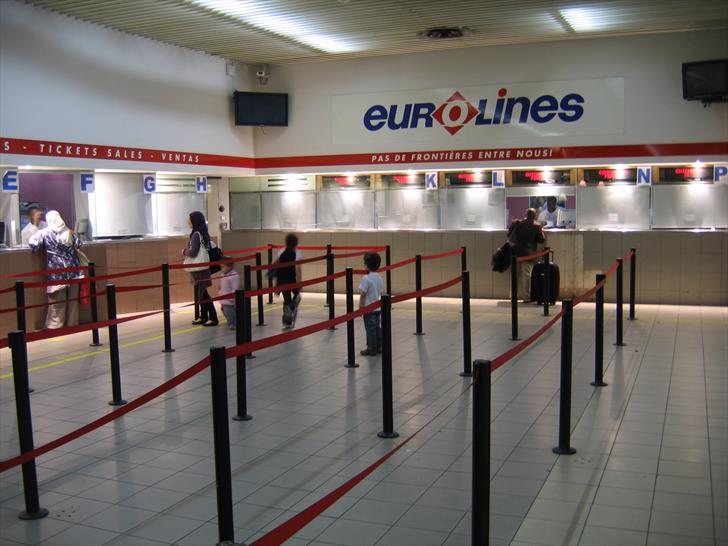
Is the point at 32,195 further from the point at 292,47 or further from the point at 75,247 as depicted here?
the point at 292,47

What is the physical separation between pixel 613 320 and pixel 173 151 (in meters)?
8.39

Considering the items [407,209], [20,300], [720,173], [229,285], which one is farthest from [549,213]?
[20,300]

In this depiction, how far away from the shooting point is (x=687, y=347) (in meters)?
10.4

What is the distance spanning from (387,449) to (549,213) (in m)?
9.75

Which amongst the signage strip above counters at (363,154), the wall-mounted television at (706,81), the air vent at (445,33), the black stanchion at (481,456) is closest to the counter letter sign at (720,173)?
the signage strip above counters at (363,154)

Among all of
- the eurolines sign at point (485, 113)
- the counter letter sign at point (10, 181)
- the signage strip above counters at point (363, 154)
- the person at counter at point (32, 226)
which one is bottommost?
the person at counter at point (32, 226)

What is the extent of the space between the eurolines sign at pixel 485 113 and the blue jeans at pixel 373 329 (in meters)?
6.53

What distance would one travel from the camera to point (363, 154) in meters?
16.2

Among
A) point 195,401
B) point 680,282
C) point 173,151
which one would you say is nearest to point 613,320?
point 680,282

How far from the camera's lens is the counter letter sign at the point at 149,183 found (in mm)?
14719

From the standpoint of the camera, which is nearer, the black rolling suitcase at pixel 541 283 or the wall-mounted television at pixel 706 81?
the wall-mounted television at pixel 706 81

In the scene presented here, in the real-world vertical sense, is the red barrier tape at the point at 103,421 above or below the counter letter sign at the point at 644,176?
below

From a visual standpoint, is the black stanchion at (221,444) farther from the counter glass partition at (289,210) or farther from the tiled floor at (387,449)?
the counter glass partition at (289,210)

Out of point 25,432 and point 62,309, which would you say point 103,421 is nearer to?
point 25,432
